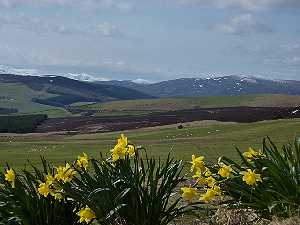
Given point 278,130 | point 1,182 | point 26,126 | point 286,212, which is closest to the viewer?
point 286,212

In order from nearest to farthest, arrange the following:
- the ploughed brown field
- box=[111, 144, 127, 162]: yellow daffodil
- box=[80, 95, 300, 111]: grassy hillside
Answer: box=[111, 144, 127, 162]: yellow daffodil < the ploughed brown field < box=[80, 95, 300, 111]: grassy hillside

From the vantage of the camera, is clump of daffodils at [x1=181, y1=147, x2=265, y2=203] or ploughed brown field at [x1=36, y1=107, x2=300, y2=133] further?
ploughed brown field at [x1=36, y1=107, x2=300, y2=133]

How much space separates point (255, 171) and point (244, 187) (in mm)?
237

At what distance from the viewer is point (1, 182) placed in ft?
25.6

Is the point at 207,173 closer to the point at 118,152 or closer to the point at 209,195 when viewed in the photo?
the point at 209,195

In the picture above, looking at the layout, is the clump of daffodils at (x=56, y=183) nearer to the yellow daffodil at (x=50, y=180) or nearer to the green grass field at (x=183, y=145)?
the yellow daffodil at (x=50, y=180)

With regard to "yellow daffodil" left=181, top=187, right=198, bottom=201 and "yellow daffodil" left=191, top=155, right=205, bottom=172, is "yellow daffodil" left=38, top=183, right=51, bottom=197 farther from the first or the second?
"yellow daffodil" left=191, top=155, right=205, bottom=172

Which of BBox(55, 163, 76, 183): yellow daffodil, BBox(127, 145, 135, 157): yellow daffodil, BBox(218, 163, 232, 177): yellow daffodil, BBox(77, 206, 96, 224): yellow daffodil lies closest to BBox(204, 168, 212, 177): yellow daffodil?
BBox(218, 163, 232, 177): yellow daffodil

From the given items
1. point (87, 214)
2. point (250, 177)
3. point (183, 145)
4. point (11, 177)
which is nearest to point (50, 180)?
point (11, 177)

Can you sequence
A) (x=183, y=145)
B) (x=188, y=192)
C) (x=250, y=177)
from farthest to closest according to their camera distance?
(x=183, y=145) < (x=188, y=192) < (x=250, y=177)

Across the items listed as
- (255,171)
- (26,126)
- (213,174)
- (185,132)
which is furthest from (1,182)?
(26,126)

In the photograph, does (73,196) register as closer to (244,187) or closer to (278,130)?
(244,187)

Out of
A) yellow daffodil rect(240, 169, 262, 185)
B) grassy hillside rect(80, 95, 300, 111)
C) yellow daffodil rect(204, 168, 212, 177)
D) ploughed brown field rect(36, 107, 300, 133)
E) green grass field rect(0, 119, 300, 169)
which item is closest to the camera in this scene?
yellow daffodil rect(240, 169, 262, 185)

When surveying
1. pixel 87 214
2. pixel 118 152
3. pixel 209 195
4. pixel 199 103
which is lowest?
pixel 199 103
